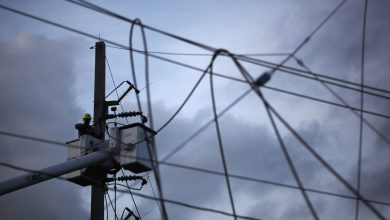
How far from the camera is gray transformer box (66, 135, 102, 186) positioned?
14.2 m

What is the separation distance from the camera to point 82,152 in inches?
566

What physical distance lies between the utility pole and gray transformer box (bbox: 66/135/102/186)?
9.0 inches

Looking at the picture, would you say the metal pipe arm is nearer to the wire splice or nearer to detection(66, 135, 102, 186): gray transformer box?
detection(66, 135, 102, 186): gray transformer box

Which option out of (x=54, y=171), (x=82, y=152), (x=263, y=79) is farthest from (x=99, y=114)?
(x=263, y=79)

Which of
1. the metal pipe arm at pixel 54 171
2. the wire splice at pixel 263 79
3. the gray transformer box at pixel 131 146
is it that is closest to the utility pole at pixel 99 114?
the metal pipe arm at pixel 54 171

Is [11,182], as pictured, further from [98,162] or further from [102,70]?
[102,70]

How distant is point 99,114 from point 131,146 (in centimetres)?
200

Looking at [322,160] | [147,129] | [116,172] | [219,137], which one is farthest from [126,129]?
[322,160]

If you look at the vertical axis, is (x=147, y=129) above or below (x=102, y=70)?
below

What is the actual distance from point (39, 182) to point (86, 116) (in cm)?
231

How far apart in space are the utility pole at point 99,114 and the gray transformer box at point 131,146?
2.50 ft

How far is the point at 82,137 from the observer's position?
14.6m

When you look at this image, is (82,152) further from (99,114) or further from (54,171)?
(99,114)

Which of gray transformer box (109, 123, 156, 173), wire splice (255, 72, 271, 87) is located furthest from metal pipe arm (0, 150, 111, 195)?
wire splice (255, 72, 271, 87)
